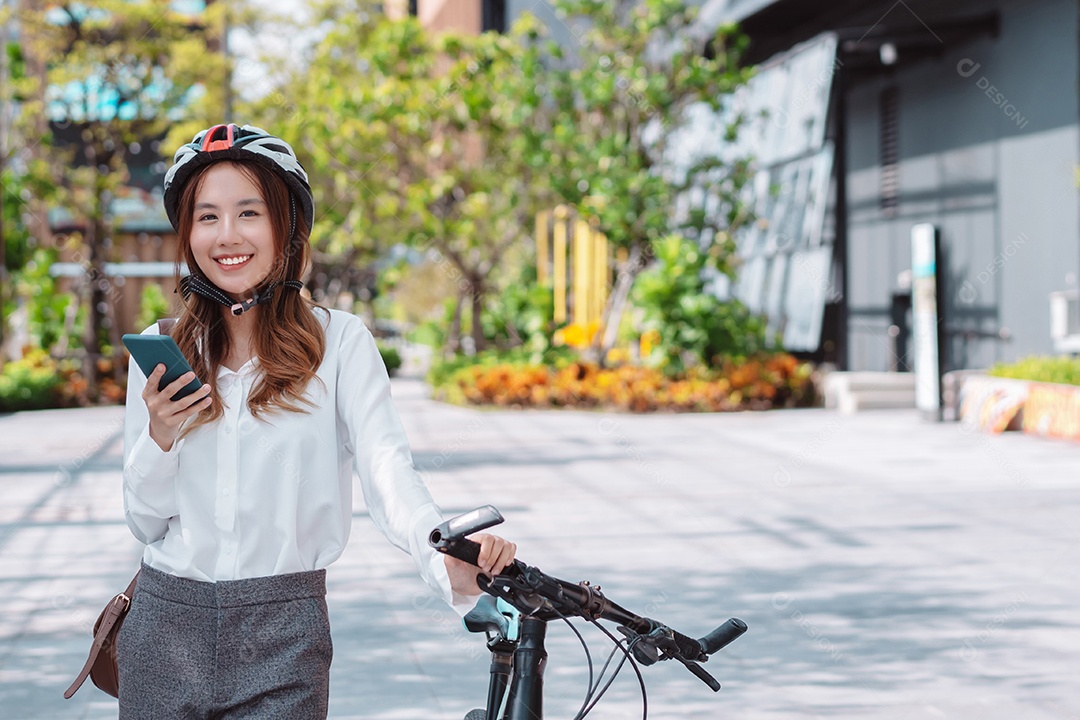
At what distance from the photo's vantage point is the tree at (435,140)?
2320 cm

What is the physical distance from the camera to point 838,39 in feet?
71.6

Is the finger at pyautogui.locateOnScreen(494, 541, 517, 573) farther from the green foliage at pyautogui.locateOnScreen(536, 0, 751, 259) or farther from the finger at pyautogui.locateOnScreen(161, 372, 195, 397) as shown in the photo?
the green foliage at pyautogui.locateOnScreen(536, 0, 751, 259)

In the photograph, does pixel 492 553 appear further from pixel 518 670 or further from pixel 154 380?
pixel 154 380

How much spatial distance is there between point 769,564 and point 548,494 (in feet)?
11.2

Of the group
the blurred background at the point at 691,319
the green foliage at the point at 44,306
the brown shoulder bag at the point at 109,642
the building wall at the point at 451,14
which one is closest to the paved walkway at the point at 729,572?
the blurred background at the point at 691,319

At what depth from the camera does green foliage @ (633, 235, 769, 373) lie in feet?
68.1

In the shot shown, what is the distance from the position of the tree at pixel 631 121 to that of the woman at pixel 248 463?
60.3ft

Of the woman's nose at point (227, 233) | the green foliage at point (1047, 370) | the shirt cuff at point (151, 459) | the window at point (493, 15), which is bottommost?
the green foliage at point (1047, 370)

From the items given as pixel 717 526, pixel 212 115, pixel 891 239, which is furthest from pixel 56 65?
pixel 717 526

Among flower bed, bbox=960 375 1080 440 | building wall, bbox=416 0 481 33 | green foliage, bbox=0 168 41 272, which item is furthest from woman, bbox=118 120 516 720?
building wall, bbox=416 0 481 33

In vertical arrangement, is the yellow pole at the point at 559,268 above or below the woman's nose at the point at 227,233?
above

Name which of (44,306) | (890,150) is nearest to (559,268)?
(44,306)

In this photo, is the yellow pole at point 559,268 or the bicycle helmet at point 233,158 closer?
the bicycle helmet at point 233,158

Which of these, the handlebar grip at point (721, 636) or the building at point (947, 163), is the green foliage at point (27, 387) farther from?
the handlebar grip at point (721, 636)
